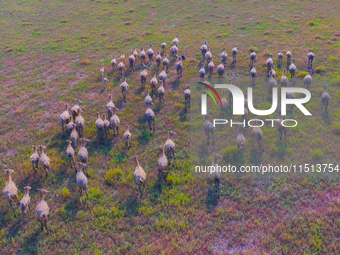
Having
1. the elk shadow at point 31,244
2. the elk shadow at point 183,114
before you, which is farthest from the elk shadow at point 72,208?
the elk shadow at point 183,114

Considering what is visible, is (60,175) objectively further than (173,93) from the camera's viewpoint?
No

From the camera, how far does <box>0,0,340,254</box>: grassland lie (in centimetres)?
937

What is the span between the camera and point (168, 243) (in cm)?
923

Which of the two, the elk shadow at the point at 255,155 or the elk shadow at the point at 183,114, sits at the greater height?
the elk shadow at the point at 183,114

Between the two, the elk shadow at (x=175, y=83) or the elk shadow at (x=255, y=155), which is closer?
the elk shadow at (x=255, y=155)

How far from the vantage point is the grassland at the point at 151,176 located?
9.37 meters

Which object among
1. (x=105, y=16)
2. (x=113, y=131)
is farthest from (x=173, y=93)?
(x=105, y=16)

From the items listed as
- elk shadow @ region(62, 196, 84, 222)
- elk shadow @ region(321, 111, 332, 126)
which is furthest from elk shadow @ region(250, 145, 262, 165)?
elk shadow @ region(62, 196, 84, 222)

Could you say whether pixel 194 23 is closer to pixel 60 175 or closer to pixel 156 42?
pixel 156 42

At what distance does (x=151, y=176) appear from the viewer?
12.2m

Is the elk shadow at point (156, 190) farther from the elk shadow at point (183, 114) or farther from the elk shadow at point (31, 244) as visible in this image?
the elk shadow at point (183, 114)

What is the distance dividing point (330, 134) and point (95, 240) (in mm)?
12610

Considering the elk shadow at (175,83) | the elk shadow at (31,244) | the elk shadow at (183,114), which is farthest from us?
the elk shadow at (175,83)

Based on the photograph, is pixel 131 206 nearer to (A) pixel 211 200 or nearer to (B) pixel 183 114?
(A) pixel 211 200
